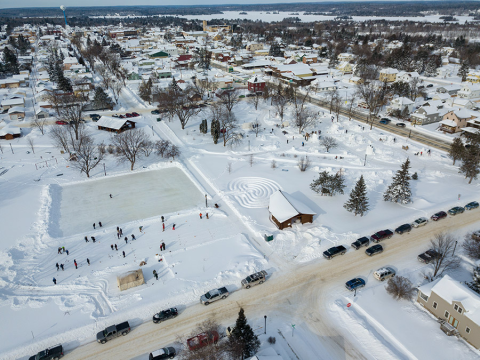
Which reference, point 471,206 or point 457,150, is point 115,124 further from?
point 471,206

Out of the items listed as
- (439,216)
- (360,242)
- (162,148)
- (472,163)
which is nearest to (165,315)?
(360,242)

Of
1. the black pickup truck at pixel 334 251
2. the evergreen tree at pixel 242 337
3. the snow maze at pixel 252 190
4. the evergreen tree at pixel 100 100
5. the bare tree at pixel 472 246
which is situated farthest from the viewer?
the evergreen tree at pixel 100 100

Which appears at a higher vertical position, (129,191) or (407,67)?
(407,67)

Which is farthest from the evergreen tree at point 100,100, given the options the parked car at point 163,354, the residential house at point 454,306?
the residential house at point 454,306

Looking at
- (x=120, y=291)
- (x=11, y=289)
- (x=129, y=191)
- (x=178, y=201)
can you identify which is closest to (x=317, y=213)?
(x=178, y=201)

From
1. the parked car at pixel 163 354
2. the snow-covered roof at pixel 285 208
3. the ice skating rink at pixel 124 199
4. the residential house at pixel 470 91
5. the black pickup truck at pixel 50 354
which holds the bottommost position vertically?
the ice skating rink at pixel 124 199

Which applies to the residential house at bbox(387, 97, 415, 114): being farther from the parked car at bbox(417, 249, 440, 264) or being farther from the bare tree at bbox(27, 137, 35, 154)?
the bare tree at bbox(27, 137, 35, 154)

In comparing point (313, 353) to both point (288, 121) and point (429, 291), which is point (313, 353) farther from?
point (288, 121)

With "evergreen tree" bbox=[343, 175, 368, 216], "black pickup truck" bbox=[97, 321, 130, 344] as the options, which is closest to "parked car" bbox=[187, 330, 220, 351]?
"black pickup truck" bbox=[97, 321, 130, 344]

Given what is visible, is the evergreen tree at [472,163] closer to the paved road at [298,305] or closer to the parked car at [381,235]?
the paved road at [298,305]
